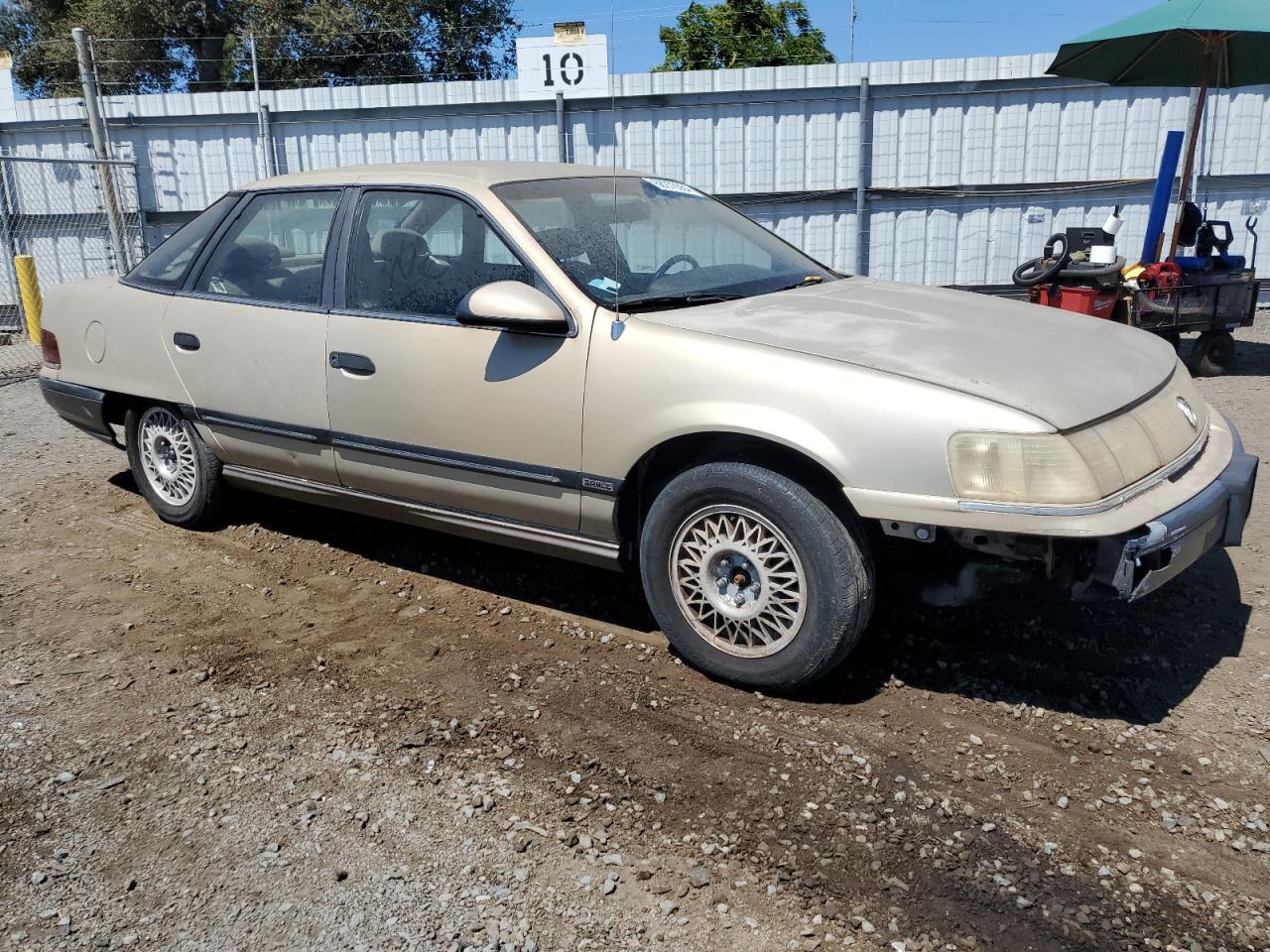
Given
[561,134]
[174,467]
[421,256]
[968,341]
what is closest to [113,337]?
[174,467]

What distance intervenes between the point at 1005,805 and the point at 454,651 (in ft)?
6.60

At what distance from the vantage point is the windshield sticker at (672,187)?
4641mm

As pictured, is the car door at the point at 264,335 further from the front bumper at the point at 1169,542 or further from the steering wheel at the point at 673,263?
the front bumper at the point at 1169,542

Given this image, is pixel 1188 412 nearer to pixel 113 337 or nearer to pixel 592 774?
pixel 592 774

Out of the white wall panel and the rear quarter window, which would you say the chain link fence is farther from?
the rear quarter window

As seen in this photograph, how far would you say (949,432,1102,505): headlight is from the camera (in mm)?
2969

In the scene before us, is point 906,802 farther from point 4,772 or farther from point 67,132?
point 67,132

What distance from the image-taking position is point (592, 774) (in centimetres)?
312

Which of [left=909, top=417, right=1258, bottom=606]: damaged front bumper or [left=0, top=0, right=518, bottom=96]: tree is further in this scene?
[left=0, top=0, right=518, bottom=96]: tree

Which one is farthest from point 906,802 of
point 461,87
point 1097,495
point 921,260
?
point 461,87

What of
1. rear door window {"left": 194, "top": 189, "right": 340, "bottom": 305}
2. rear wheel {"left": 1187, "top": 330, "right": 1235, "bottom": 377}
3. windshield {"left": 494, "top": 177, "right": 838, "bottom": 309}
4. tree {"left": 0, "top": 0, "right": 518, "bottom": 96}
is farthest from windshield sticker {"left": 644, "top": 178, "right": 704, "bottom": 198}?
tree {"left": 0, "top": 0, "right": 518, "bottom": 96}

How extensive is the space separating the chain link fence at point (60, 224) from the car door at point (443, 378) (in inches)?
387

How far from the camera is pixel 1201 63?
918cm

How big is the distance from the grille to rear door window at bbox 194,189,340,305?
3030mm
